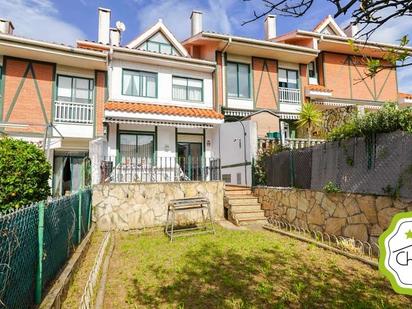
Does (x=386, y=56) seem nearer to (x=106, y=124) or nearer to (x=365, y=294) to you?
(x=365, y=294)

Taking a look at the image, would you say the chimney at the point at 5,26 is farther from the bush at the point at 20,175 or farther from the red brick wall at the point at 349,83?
the red brick wall at the point at 349,83

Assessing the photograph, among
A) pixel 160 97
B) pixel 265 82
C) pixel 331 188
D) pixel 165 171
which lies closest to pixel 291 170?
pixel 331 188

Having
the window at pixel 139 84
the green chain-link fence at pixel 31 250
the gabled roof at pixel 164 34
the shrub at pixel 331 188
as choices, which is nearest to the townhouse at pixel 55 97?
the window at pixel 139 84

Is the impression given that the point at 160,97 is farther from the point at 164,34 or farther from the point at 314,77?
the point at 314,77

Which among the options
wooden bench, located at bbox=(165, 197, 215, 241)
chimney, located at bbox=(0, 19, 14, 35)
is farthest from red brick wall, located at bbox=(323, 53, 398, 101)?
chimney, located at bbox=(0, 19, 14, 35)

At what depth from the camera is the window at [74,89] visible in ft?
58.9

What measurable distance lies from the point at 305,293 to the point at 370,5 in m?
4.55

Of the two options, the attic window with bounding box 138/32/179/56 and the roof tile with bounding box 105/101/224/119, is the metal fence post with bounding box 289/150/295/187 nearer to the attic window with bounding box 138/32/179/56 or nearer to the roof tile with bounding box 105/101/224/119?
the roof tile with bounding box 105/101/224/119

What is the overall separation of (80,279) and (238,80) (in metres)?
17.0

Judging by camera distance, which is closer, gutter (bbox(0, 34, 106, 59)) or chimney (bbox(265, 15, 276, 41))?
gutter (bbox(0, 34, 106, 59))

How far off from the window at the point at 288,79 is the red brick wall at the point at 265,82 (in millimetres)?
642

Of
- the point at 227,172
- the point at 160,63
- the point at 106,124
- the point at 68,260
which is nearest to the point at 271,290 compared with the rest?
the point at 68,260

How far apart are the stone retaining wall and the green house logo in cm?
536

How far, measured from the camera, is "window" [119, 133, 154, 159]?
695 inches
